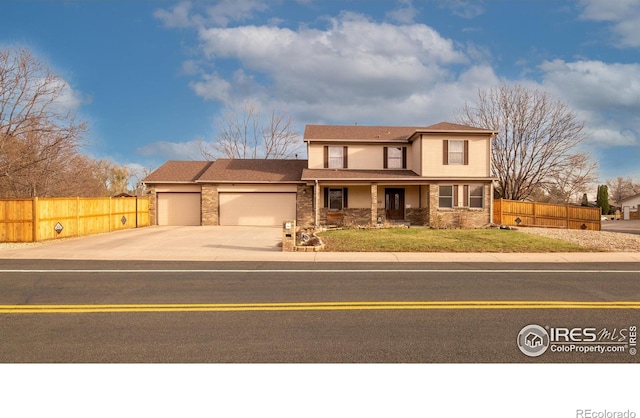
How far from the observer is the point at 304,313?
657 cm

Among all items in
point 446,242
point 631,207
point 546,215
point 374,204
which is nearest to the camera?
point 446,242

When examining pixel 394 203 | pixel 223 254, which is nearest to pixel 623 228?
pixel 394 203

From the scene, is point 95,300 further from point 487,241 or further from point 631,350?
point 487,241

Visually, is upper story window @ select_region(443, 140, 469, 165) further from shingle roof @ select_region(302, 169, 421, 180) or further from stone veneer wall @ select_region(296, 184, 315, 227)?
stone veneer wall @ select_region(296, 184, 315, 227)

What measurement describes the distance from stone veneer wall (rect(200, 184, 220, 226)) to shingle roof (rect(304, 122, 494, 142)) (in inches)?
279

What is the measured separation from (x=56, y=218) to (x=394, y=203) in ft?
63.7

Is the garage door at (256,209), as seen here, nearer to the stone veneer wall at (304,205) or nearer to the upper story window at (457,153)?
the stone veneer wall at (304,205)

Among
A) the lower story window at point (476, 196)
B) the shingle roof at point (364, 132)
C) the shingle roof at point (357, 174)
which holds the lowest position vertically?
the lower story window at point (476, 196)

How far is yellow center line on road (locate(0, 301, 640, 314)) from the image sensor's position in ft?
22.3

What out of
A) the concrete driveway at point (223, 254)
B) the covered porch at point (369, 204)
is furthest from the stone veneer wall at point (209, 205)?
the concrete driveway at point (223, 254)

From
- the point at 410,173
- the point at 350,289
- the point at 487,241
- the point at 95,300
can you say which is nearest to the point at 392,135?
the point at 410,173

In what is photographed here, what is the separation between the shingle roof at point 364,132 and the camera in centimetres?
2777

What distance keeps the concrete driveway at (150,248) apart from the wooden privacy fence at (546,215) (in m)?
16.3

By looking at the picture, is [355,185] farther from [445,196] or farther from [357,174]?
[445,196]
